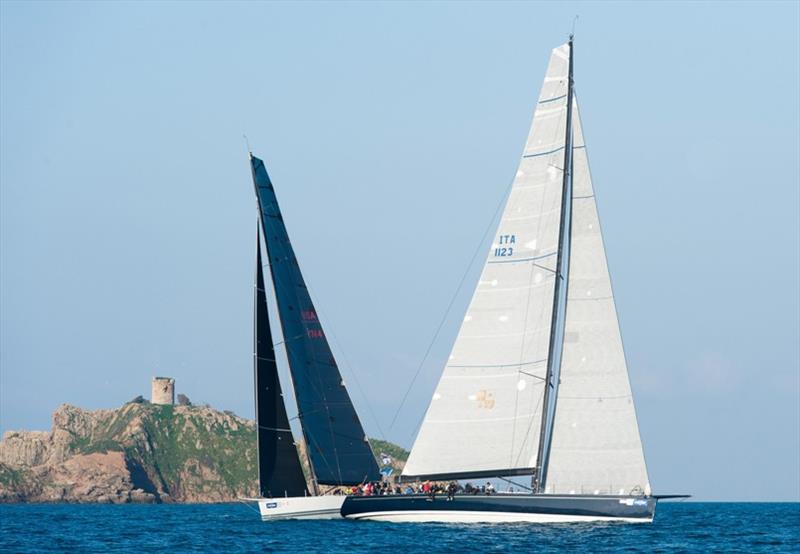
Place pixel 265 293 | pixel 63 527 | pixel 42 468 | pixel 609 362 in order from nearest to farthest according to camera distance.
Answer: pixel 609 362 → pixel 265 293 → pixel 63 527 → pixel 42 468

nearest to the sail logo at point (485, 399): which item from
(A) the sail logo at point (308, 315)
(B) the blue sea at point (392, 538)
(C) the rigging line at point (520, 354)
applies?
(C) the rigging line at point (520, 354)

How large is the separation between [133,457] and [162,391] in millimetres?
13547

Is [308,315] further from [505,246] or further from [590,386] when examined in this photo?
[590,386]

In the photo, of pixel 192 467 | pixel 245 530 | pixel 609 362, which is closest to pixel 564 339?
pixel 609 362

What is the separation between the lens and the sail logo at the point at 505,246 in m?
52.4

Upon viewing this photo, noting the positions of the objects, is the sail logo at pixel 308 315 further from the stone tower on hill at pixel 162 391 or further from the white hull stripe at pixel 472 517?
the stone tower on hill at pixel 162 391

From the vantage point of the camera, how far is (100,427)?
166 m

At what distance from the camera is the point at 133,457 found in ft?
515

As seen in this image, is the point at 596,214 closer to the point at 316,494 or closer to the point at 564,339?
the point at 564,339

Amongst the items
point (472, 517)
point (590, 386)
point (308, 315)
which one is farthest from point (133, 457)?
point (590, 386)

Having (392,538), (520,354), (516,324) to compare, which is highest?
(516,324)

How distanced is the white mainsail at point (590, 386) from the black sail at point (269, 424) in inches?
555

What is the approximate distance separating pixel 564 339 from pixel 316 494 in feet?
56.3

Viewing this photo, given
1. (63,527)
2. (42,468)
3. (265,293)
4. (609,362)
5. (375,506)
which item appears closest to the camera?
(609,362)
